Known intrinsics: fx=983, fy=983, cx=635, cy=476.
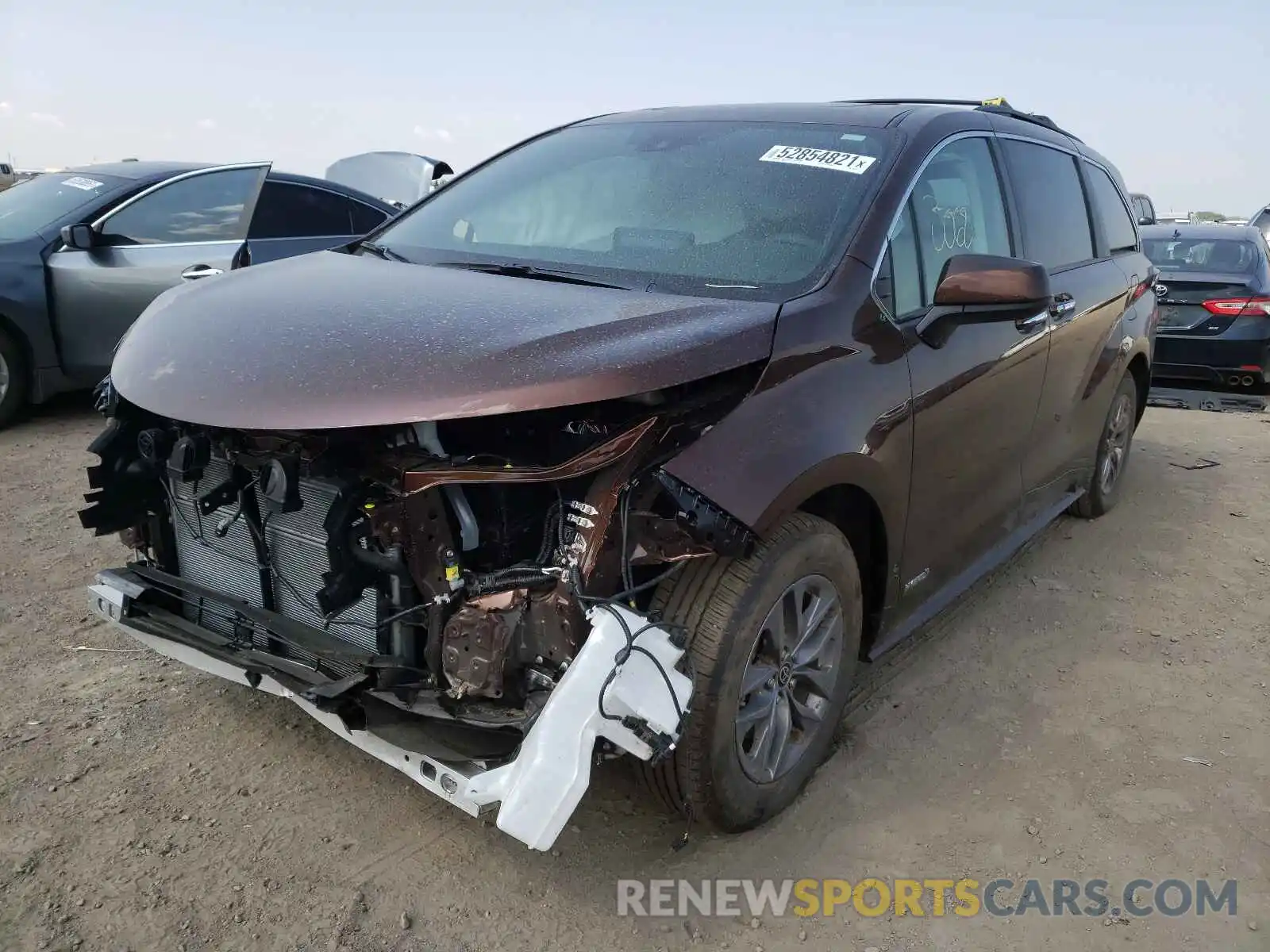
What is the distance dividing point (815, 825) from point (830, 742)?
363mm

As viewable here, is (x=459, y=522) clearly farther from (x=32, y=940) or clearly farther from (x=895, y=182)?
(x=895, y=182)

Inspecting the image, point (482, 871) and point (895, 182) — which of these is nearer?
point (482, 871)

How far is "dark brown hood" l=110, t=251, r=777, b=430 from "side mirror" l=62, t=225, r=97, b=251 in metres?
3.80

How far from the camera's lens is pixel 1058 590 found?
14.2 ft

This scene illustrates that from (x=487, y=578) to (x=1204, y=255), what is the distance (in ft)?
28.3

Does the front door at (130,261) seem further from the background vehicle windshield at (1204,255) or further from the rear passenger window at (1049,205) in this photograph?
the background vehicle windshield at (1204,255)

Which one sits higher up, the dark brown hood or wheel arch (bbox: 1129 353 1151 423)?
the dark brown hood

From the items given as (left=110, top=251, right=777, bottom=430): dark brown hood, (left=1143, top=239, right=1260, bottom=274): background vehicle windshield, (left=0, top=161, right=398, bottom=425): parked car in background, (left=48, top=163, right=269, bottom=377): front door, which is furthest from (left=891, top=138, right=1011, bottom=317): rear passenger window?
(left=1143, top=239, right=1260, bottom=274): background vehicle windshield

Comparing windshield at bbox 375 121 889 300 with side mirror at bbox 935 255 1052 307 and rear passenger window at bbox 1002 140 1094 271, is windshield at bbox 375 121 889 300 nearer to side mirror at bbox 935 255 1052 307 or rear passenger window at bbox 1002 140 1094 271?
side mirror at bbox 935 255 1052 307

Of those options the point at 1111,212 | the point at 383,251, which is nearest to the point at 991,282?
the point at 383,251

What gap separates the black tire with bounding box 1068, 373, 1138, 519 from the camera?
496 centimetres

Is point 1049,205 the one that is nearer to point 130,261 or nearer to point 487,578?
point 487,578

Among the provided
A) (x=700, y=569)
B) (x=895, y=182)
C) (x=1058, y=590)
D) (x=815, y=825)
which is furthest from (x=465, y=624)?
(x=1058, y=590)

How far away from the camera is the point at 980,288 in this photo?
272cm
